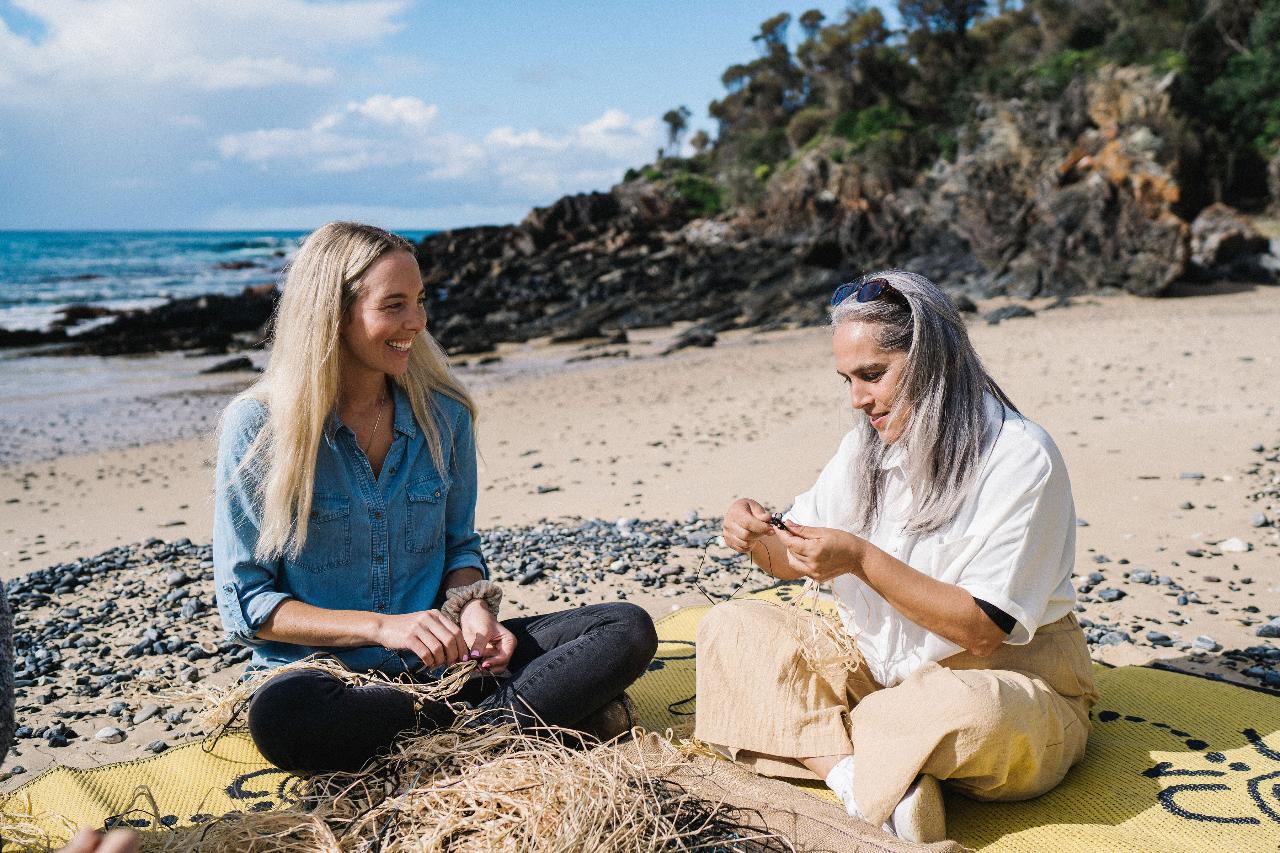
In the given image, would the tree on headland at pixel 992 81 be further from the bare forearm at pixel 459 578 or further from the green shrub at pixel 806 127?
the bare forearm at pixel 459 578

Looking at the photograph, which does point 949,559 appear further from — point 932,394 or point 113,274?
point 113,274

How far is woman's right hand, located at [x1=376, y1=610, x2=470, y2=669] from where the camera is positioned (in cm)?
321

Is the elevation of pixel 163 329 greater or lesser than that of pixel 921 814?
greater

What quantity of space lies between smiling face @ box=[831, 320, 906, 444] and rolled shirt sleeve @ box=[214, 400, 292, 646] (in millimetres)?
2110

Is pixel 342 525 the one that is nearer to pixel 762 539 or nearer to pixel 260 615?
pixel 260 615

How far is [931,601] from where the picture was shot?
3.00 m

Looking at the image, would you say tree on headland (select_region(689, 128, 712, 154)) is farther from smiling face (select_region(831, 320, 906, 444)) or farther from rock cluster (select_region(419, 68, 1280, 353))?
smiling face (select_region(831, 320, 906, 444))

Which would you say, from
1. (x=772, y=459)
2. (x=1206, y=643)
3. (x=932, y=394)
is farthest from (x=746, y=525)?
(x=772, y=459)

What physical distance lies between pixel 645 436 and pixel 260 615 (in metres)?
7.93

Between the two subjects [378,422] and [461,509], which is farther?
[461,509]

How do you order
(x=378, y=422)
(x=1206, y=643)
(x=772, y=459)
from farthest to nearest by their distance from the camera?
(x=772, y=459)
(x=1206, y=643)
(x=378, y=422)

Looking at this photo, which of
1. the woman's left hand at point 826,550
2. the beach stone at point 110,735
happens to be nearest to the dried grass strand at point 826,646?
the woman's left hand at point 826,550

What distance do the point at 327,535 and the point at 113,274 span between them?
176ft

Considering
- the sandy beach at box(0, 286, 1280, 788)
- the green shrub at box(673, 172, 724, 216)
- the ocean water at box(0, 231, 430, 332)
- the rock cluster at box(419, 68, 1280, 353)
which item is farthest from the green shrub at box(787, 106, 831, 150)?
the sandy beach at box(0, 286, 1280, 788)
